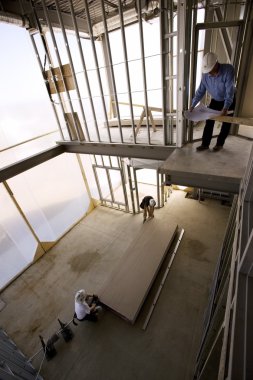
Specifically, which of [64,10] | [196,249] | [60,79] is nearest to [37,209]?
[60,79]

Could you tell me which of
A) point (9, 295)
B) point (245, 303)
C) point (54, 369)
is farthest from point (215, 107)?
point (9, 295)

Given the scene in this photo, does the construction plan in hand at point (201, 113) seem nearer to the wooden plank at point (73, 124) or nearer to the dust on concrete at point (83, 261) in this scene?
the wooden plank at point (73, 124)

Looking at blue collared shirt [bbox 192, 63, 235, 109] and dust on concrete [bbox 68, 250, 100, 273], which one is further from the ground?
blue collared shirt [bbox 192, 63, 235, 109]

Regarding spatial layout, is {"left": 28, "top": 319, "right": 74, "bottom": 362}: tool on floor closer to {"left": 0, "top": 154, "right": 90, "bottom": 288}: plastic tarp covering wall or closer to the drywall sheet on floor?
the drywall sheet on floor

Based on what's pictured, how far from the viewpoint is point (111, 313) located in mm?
3922

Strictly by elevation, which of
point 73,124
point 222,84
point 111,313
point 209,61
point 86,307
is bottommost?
point 111,313

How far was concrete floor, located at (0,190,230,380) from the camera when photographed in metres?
3.20

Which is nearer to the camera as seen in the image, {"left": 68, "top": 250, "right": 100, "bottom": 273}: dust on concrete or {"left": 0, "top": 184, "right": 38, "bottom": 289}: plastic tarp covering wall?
{"left": 0, "top": 184, "right": 38, "bottom": 289}: plastic tarp covering wall

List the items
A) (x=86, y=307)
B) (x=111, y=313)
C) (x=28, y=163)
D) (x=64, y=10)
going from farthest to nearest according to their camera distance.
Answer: (x=64, y=10)
(x=28, y=163)
(x=111, y=313)
(x=86, y=307)

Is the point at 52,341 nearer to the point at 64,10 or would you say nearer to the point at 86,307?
the point at 86,307

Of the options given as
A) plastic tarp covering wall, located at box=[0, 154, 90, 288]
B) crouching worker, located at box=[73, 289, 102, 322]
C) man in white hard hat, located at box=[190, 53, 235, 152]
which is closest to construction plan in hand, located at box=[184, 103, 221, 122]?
man in white hard hat, located at box=[190, 53, 235, 152]

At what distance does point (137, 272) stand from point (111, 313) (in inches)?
38.2

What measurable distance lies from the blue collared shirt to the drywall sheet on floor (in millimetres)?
3461

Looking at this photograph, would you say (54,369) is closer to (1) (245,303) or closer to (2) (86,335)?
(2) (86,335)
